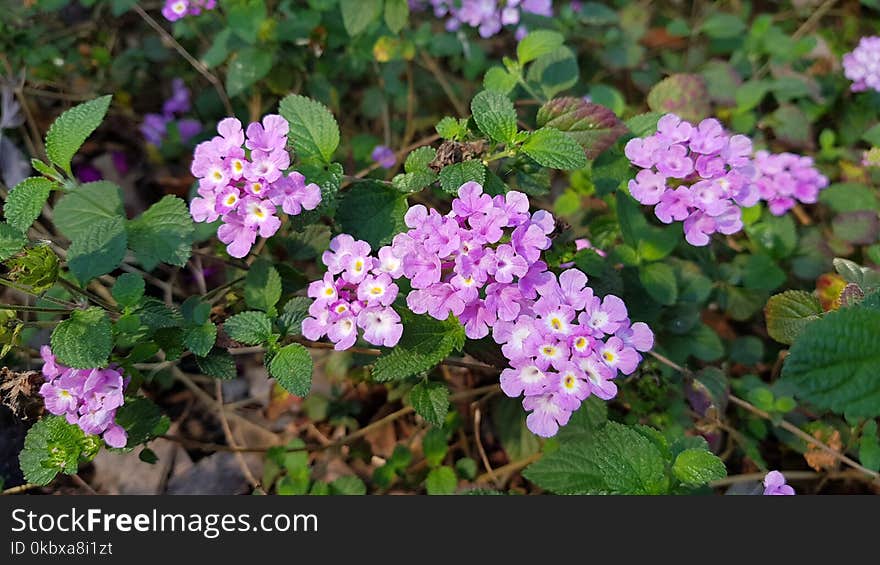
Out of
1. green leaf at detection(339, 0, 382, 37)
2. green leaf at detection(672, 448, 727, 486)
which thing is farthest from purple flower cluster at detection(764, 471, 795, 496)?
green leaf at detection(339, 0, 382, 37)

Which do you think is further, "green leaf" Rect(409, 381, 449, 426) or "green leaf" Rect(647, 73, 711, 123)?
"green leaf" Rect(647, 73, 711, 123)

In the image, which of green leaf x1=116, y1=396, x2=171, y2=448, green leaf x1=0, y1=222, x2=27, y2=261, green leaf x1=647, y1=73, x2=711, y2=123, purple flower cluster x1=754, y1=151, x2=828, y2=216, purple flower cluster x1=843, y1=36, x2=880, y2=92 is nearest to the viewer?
green leaf x1=0, y1=222, x2=27, y2=261

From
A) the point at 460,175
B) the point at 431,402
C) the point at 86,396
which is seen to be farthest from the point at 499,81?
the point at 86,396

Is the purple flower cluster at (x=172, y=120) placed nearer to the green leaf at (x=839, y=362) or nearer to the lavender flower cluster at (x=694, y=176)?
the lavender flower cluster at (x=694, y=176)

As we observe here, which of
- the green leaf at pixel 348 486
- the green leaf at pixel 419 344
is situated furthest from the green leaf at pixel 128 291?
the green leaf at pixel 348 486

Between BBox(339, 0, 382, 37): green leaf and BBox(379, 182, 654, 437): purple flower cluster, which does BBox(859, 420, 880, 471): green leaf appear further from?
BBox(339, 0, 382, 37): green leaf

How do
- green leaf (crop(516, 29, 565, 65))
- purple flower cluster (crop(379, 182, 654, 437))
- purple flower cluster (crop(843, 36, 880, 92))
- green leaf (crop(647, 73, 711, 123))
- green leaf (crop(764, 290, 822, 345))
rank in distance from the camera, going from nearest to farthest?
purple flower cluster (crop(379, 182, 654, 437)) → green leaf (crop(764, 290, 822, 345)) → green leaf (crop(516, 29, 565, 65)) → green leaf (crop(647, 73, 711, 123)) → purple flower cluster (crop(843, 36, 880, 92))

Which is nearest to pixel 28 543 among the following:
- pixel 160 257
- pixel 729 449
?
pixel 160 257
